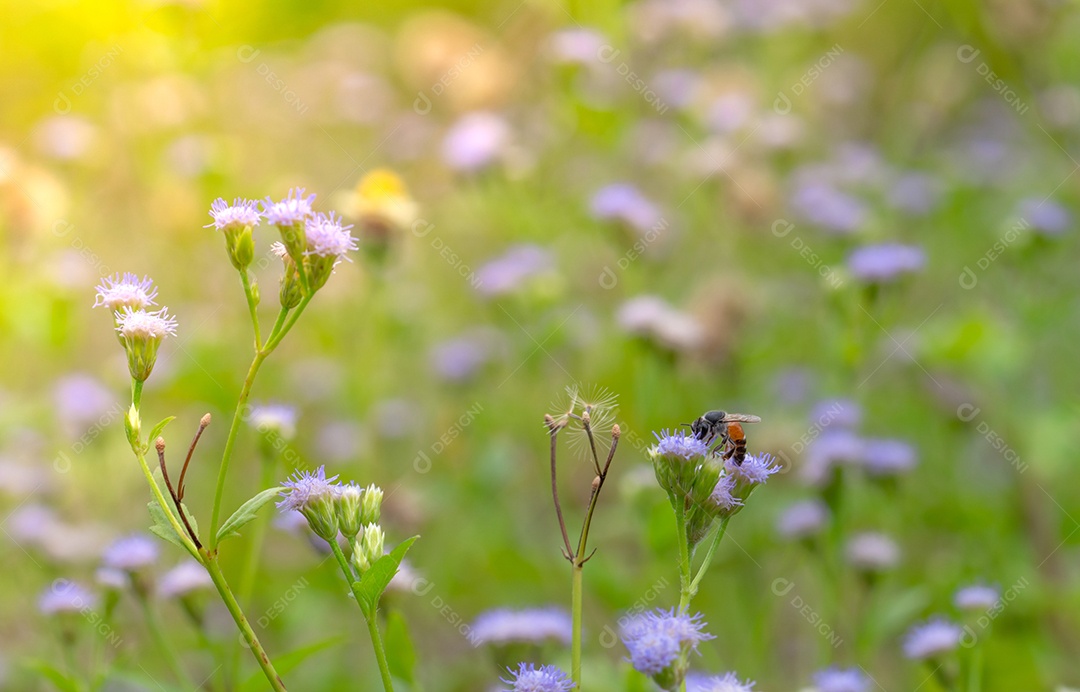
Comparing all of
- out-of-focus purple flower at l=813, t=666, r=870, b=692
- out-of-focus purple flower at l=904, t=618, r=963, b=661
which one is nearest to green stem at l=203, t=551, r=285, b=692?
out-of-focus purple flower at l=813, t=666, r=870, b=692

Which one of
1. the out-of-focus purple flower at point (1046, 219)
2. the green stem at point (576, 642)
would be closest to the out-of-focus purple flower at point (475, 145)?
the out-of-focus purple flower at point (1046, 219)

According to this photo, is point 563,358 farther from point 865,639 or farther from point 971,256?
point 971,256

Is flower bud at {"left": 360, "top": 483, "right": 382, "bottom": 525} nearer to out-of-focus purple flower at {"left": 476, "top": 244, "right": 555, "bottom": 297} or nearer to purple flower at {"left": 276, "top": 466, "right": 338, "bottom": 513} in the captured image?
purple flower at {"left": 276, "top": 466, "right": 338, "bottom": 513}

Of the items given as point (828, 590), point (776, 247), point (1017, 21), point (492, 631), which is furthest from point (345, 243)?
point (1017, 21)

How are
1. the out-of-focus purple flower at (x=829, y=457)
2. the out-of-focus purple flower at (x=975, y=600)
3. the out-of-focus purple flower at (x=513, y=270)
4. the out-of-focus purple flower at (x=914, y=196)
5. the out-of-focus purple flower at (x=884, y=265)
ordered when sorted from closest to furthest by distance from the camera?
the out-of-focus purple flower at (x=975, y=600)
the out-of-focus purple flower at (x=829, y=457)
the out-of-focus purple flower at (x=884, y=265)
the out-of-focus purple flower at (x=513, y=270)
the out-of-focus purple flower at (x=914, y=196)

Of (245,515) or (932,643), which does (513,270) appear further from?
(245,515)

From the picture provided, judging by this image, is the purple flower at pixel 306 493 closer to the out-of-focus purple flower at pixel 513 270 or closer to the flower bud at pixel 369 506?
the flower bud at pixel 369 506
